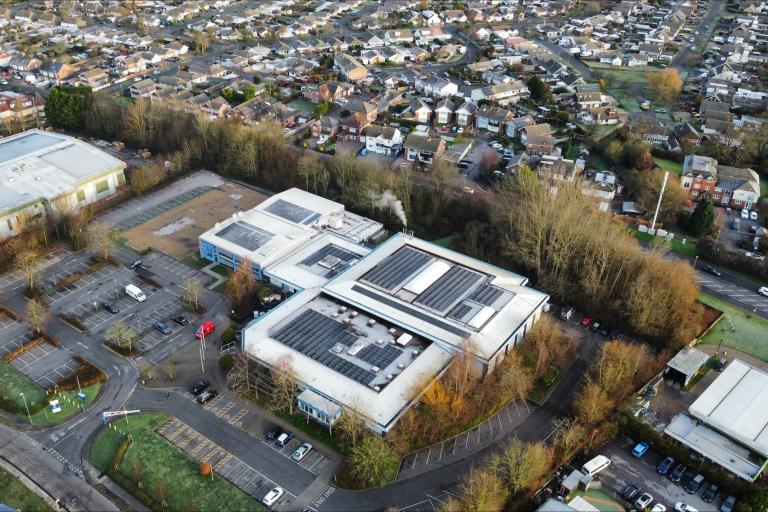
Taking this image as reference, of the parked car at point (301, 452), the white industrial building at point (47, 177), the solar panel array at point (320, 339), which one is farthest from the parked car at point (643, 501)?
the white industrial building at point (47, 177)

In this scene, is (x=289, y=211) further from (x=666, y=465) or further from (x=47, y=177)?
(x=666, y=465)

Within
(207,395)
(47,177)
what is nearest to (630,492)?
(207,395)

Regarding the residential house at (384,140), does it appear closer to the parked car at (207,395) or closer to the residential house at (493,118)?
the residential house at (493,118)

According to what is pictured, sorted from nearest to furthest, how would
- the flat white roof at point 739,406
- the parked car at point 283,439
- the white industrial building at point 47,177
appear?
the flat white roof at point 739,406
the parked car at point 283,439
the white industrial building at point 47,177

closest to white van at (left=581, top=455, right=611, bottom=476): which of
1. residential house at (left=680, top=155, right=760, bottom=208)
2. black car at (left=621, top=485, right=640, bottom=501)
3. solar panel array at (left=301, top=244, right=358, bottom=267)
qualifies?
black car at (left=621, top=485, right=640, bottom=501)

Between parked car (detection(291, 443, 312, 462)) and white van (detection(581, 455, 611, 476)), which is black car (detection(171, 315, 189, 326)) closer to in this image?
parked car (detection(291, 443, 312, 462))
